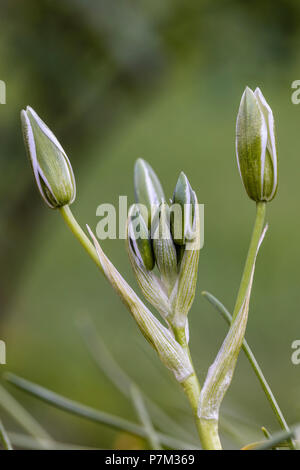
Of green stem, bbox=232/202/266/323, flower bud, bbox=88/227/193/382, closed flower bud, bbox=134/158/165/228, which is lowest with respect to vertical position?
flower bud, bbox=88/227/193/382

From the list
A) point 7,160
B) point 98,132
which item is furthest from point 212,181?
point 7,160

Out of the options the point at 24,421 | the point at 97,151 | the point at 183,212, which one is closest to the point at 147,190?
the point at 183,212

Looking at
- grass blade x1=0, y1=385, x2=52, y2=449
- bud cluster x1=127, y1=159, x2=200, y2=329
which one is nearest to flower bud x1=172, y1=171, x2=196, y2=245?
bud cluster x1=127, y1=159, x2=200, y2=329

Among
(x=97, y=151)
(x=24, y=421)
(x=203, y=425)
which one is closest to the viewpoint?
(x=203, y=425)

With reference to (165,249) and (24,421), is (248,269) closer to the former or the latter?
(165,249)

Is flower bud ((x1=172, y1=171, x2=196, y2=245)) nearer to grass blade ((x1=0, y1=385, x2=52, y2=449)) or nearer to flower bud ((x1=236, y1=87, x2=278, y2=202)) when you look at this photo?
flower bud ((x1=236, y1=87, x2=278, y2=202))

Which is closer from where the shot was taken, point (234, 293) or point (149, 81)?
point (149, 81)

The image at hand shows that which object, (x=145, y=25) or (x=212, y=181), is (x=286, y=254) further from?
(x=145, y=25)
